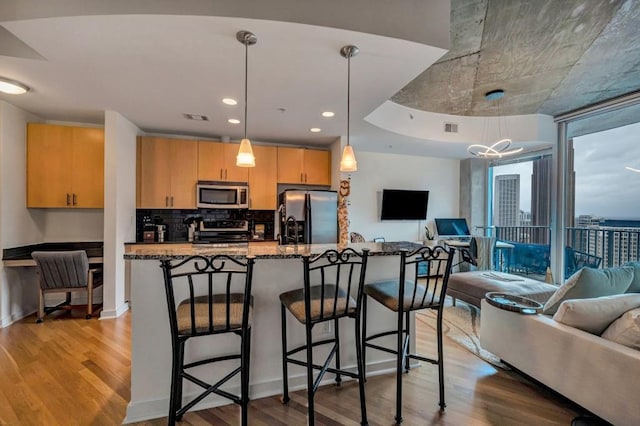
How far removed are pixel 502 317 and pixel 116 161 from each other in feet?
14.6

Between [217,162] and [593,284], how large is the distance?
14.6 ft

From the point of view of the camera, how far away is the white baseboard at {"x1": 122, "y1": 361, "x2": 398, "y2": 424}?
1.79 m

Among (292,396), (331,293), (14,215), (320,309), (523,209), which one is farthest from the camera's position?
(523,209)

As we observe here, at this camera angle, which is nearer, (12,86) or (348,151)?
(348,151)

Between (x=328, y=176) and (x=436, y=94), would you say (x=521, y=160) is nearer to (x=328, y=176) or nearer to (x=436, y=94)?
(x=436, y=94)

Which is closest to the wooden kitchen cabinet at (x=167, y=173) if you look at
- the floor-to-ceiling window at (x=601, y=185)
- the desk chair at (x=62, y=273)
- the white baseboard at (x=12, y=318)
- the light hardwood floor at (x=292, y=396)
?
the desk chair at (x=62, y=273)

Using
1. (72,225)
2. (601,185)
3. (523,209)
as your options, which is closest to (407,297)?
(601,185)

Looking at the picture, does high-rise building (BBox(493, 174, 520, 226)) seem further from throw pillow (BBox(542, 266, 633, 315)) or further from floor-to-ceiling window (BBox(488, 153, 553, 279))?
throw pillow (BBox(542, 266, 633, 315))

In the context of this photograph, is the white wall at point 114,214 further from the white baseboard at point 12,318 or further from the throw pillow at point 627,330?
the throw pillow at point 627,330

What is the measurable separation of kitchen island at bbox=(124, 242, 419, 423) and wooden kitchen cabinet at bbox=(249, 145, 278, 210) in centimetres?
254

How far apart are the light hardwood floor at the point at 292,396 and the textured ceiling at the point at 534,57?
308 centimetres

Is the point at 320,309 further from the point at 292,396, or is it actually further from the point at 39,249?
the point at 39,249

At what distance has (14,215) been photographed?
3.39 m

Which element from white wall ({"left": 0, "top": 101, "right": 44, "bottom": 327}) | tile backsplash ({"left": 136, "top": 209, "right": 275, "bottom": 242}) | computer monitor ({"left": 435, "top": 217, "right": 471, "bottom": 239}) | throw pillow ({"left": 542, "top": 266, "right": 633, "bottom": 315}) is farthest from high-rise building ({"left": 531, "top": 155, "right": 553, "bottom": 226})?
white wall ({"left": 0, "top": 101, "right": 44, "bottom": 327})
